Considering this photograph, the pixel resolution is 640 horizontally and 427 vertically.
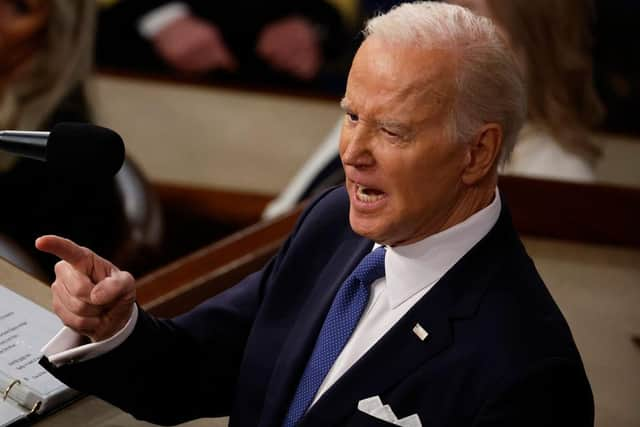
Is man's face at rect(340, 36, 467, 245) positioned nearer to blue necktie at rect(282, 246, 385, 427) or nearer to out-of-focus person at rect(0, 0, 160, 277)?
blue necktie at rect(282, 246, 385, 427)

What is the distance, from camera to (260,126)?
14.5ft

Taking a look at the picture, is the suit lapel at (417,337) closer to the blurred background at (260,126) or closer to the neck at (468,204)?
the neck at (468,204)

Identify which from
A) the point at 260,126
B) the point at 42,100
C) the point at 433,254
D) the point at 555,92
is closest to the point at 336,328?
the point at 433,254

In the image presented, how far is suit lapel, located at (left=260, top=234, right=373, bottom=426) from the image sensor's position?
1.65m

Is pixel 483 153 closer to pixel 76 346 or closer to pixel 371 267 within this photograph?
pixel 371 267

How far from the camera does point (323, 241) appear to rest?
1.77 m

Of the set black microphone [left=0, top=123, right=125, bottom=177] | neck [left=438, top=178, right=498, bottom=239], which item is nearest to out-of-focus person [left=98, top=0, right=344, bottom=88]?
neck [left=438, top=178, right=498, bottom=239]

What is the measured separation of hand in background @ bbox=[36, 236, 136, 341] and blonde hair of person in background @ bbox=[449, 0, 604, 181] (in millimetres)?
1514

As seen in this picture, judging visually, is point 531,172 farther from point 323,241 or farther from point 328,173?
point 323,241

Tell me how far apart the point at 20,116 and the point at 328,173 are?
81cm

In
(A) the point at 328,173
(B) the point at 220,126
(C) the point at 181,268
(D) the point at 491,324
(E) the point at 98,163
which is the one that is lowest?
(B) the point at 220,126

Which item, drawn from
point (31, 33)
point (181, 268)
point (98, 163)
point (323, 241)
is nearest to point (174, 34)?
point (31, 33)

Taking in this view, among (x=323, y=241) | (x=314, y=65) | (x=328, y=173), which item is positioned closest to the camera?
(x=323, y=241)

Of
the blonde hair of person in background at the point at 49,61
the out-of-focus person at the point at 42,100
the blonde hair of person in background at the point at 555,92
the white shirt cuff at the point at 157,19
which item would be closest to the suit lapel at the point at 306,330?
the blonde hair of person in background at the point at 555,92
